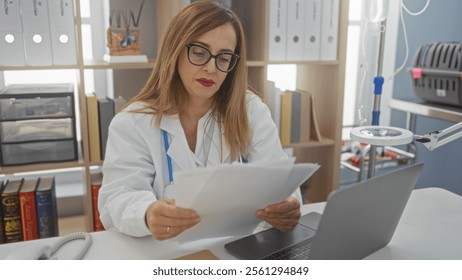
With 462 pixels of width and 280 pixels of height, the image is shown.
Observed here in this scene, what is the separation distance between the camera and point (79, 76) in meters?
1.79

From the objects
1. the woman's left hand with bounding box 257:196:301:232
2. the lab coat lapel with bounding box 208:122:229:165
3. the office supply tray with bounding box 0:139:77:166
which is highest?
the lab coat lapel with bounding box 208:122:229:165

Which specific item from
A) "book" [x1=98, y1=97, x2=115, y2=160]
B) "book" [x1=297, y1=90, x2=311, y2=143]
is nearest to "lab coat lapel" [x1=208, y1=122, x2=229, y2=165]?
"book" [x1=98, y1=97, x2=115, y2=160]

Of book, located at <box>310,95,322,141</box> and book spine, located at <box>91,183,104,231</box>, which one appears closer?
book spine, located at <box>91,183,104,231</box>

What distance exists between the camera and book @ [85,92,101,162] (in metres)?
1.84

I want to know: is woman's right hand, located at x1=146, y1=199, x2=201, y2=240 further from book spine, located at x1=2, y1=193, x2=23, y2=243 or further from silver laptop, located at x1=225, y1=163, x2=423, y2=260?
book spine, located at x1=2, y1=193, x2=23, y2=243

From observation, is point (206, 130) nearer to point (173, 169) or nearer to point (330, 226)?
point (173, 169)

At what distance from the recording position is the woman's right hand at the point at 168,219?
2.67 feet

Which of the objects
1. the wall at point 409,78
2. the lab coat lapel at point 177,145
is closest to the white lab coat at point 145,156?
the lab coat lapel at point 177,145

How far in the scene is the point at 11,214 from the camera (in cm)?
181

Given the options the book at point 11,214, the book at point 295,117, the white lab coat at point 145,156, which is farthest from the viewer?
the book at point 295,117

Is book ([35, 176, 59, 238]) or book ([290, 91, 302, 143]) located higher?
book ([290, 91, 302, 143])

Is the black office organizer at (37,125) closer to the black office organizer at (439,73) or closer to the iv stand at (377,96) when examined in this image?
the iv stand at (377,96)

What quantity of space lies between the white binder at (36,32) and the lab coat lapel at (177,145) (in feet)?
2.56

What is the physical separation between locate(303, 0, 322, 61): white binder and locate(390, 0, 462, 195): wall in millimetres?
665
